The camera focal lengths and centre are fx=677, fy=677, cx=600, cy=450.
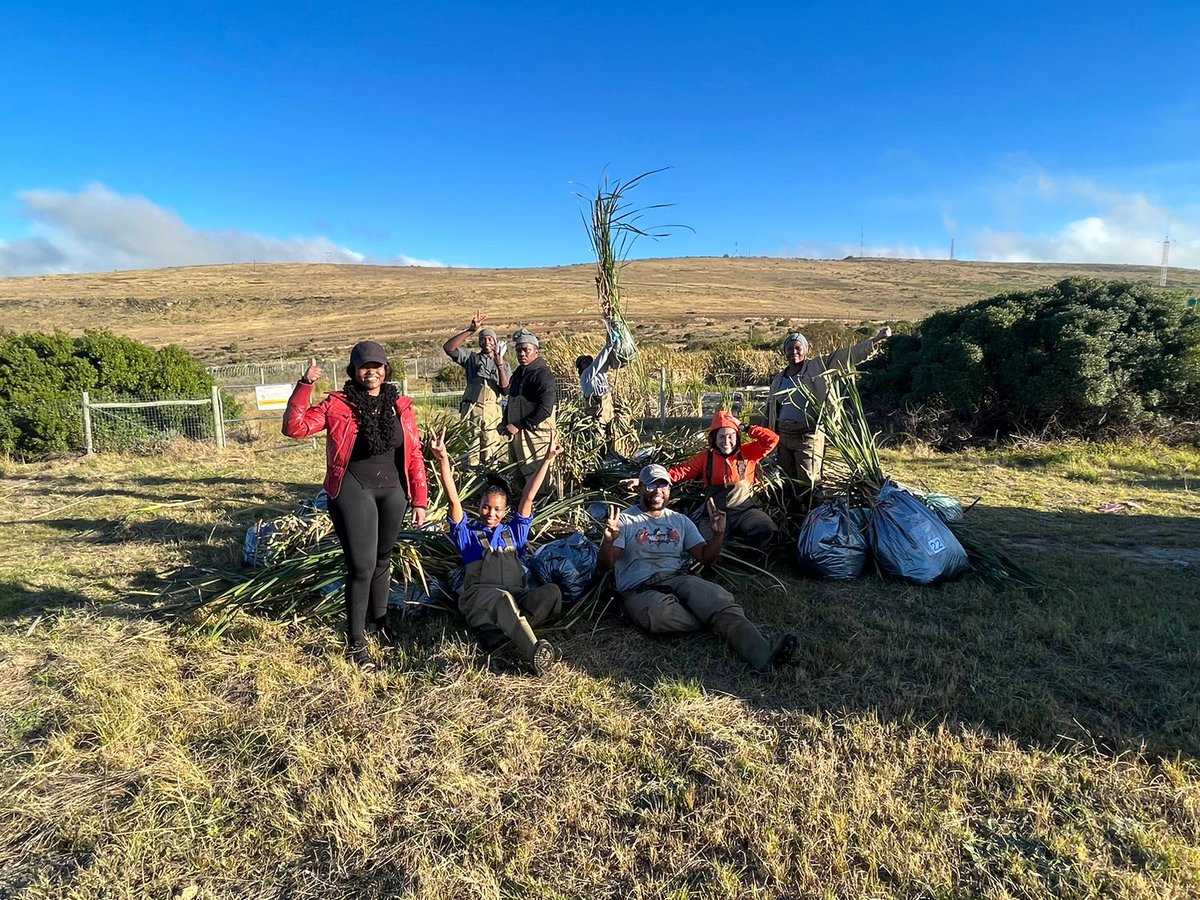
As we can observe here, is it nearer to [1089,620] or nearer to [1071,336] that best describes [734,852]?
[1089,620]

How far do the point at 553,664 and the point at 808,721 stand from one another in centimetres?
118

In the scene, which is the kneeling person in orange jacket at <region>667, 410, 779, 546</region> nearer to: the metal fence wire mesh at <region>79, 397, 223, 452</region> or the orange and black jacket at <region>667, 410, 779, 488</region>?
the orange and black jacket at <region>667, 410, 779, 488</region>

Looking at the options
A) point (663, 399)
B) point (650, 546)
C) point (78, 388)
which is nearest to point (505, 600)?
point (650, 546)

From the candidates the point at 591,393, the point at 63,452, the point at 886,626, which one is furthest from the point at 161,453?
the point at 886,626

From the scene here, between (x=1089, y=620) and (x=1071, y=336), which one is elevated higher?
(x=1071, y=336)

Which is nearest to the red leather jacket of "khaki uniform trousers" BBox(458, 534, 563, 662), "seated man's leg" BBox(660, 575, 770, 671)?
"khaki uniform trousers" BBox(458, 534, 563, 662)

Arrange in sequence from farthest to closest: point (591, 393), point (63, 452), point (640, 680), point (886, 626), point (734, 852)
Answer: point (63, 452) < point (591, 393) < point (886, 626) < point (640, 680) < point (734, 852)

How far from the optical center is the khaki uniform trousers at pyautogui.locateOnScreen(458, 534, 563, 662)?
318 cm

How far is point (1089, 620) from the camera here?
346cm

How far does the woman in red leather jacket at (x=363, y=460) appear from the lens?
3037 millimetres

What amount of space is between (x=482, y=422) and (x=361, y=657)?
2.40 meters

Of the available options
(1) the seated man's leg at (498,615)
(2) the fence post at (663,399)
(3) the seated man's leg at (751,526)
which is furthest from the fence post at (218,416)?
(3) the seated man's leg at (751,526)

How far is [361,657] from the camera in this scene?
3.30 meters

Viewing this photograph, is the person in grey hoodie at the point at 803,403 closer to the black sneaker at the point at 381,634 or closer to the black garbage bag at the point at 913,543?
the black garbage bag at the point at 913,543
